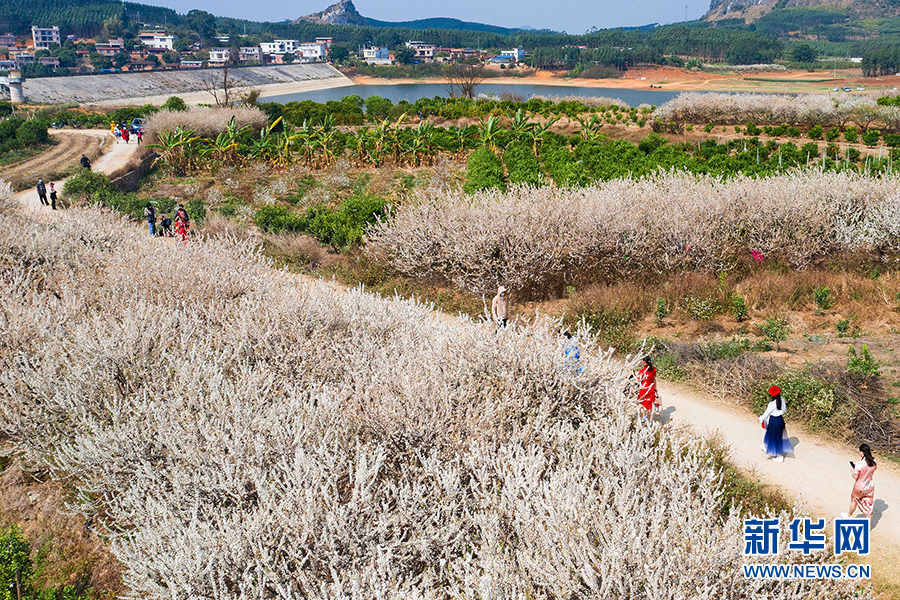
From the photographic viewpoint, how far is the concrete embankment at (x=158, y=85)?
71.4m

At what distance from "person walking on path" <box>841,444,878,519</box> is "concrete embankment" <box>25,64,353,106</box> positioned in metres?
55.6

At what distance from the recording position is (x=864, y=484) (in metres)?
6.50

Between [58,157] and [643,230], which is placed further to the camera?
[58,157]

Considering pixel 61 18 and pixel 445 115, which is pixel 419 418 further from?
pixel 61 18

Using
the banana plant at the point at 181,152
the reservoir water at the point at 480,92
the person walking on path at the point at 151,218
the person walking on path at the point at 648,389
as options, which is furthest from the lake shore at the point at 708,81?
the person walking on path at the point at 648,389

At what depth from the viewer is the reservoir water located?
83.4 meters

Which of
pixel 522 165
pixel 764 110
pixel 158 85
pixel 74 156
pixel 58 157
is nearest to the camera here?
pixel 522 165

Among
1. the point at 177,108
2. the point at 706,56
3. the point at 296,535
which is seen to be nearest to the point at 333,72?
the point at 706,56

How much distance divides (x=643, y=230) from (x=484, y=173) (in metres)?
10.0

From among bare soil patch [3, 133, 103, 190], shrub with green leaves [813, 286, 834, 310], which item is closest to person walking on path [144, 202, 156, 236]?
bare soil patch [3, 133, 103, 190]

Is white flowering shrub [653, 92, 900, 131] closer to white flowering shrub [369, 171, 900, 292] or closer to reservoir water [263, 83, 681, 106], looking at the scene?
white flowering shrub [369, 171, 900, 292]

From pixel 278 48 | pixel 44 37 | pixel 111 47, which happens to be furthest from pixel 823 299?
pixel 278 48

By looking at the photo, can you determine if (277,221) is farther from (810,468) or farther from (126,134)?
(126,134)

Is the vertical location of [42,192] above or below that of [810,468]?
above
